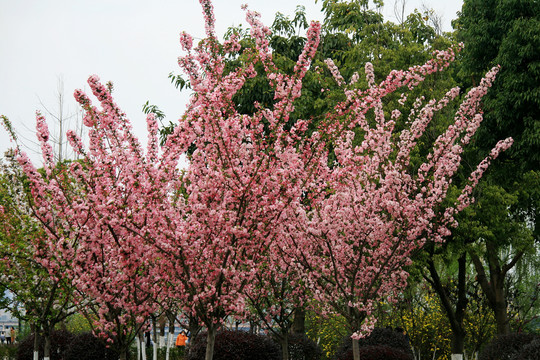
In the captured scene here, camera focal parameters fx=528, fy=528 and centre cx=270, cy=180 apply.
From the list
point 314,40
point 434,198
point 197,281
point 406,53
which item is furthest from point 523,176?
point 197,281

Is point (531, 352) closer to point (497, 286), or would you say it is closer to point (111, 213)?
point (497, 286)

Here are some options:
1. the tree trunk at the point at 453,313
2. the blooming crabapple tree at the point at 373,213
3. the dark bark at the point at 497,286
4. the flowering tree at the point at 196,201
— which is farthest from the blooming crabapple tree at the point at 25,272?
the dark bark at the point at 497,286

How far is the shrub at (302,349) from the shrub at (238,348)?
145cm

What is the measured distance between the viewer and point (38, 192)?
8328 millimetres

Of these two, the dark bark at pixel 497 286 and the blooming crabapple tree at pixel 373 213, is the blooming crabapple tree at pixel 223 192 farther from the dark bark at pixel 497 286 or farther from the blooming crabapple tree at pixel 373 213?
the dark bark at pixel 497 286

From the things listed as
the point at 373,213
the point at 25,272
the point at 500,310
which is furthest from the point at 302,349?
the point at 25,272

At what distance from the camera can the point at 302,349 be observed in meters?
15.1

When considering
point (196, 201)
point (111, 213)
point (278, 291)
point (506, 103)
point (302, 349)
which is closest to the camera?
point (111, 213)

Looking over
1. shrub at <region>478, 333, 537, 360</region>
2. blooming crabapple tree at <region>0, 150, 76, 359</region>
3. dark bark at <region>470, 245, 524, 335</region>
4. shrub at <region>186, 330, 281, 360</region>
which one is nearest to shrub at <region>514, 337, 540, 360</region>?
shrub at <region>478, 333, 537, 360</region>

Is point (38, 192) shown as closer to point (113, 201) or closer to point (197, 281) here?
point (113, 201)

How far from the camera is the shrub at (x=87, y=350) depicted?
1611 cm

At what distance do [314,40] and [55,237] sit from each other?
18.3ft

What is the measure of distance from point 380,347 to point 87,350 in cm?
893

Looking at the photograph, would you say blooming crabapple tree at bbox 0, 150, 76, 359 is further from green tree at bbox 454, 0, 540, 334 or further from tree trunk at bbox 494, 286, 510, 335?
tree trunk at bbox 494, 286, 510, 335
